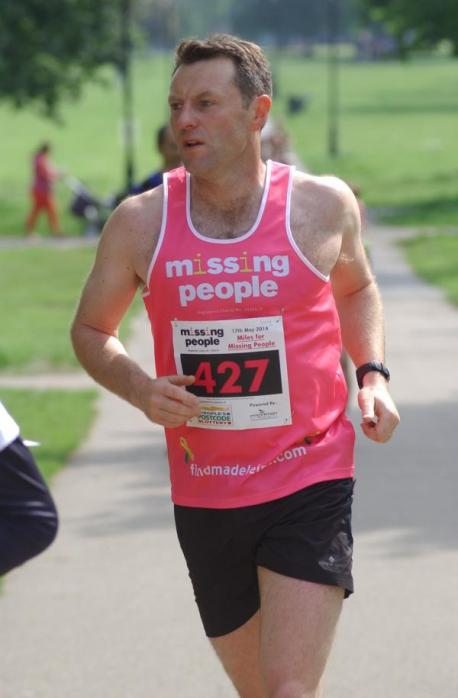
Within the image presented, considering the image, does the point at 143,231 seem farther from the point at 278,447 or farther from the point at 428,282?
the point at 428,282

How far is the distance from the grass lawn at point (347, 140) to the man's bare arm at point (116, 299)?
2050 cm

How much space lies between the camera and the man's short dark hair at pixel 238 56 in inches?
160

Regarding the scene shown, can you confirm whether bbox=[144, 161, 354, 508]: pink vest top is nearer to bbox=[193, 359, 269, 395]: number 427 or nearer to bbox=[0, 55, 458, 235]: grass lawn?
bbox=[193, 359, 269, 395]: number 427

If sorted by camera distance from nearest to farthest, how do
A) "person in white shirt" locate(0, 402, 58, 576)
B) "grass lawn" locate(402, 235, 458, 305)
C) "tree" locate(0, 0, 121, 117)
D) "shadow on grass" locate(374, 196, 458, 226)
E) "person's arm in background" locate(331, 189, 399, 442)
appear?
"person in white shirt" locate(0, 402, 58, 576), "person's arm in background" locate(331, 189, 399, 442), "grass lawn" locate(402, 235, 458, 305), "shadow on grass" locate(374, 196, 458, 226), "tree" locate(0, 0, 121, 117)

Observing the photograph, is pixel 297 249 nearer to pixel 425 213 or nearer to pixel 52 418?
pixel 52 418

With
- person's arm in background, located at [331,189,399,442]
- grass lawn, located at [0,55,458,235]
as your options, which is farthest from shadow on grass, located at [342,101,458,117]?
person's arm in background, located at [331,189,399,442]

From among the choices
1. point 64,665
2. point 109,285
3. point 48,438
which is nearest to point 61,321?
point 48,438

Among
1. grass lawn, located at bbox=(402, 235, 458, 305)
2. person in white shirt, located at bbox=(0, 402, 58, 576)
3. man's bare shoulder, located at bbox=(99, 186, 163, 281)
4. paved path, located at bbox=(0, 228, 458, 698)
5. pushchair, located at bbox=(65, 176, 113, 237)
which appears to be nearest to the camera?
person in white shirt, located at bbox=(0, 402, 58, 576)

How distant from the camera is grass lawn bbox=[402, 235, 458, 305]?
2070cm

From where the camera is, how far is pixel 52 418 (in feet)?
37.4

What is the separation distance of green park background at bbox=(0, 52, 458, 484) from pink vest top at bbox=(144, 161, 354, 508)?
744 millimetres

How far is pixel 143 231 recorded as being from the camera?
4137 mm

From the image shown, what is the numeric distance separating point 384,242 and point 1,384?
50.2ft

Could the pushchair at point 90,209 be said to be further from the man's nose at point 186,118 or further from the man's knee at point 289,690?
the man's knee at point 289,690
